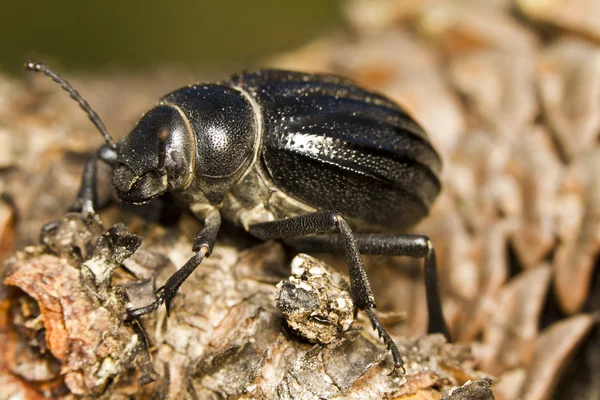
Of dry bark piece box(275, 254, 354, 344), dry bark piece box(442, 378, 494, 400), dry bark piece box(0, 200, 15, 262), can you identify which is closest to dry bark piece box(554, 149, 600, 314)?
dry bark piece box(442, 378, 494, 400)

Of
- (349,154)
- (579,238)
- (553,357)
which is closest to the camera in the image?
(553,357)

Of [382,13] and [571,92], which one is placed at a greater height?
[382,13]

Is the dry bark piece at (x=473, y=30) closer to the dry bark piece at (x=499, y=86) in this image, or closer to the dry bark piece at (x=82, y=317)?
Answer: the dry bark piece at (x=499, y=86)

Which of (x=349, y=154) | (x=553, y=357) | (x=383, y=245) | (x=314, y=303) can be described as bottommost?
(x=553, y=357)

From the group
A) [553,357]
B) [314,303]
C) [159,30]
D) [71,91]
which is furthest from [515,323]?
[159,30]

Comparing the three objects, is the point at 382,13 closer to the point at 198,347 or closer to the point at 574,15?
the point at 574,15

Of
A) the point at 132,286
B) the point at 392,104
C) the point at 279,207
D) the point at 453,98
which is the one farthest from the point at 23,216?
the point at 453,98

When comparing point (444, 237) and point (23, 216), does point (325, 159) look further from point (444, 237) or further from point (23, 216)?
point (23, 216)
